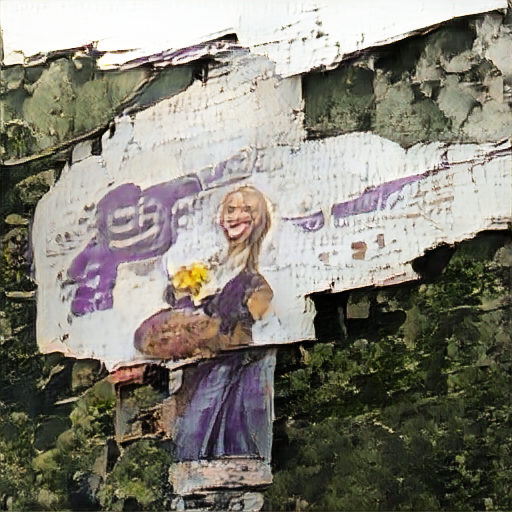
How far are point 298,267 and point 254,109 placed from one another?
30cm

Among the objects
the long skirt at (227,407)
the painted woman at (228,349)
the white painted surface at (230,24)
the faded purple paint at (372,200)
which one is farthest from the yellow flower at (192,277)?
the white painted surface at (230,24)

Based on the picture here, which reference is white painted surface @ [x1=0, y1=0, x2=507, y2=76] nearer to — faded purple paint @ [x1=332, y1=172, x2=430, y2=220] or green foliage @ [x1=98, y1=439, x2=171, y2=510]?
faded purple paint @ [x1=332, y1=172, x2=430, y2=220]

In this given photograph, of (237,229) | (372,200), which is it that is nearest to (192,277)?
(237,229)

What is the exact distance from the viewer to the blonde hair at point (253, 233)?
1.35 meters

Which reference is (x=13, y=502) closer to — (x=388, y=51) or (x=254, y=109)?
(x=254, y=109)

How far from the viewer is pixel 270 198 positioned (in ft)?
4.43

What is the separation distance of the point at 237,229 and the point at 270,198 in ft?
0.28

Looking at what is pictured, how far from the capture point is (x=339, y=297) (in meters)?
1.31

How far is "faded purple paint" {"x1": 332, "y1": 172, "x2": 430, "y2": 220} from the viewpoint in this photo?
1297mm

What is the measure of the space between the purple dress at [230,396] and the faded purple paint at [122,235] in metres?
0.17

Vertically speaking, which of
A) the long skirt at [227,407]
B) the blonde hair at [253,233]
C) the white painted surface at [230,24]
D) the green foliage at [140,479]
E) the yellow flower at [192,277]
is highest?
the white painted surface at [230,24]

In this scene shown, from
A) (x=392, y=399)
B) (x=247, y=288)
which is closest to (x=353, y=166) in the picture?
(x=247, y=288)

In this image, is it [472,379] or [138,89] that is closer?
[472,379]

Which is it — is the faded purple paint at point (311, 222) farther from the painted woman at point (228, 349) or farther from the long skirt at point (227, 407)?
the long skirt at point (227, 407)
